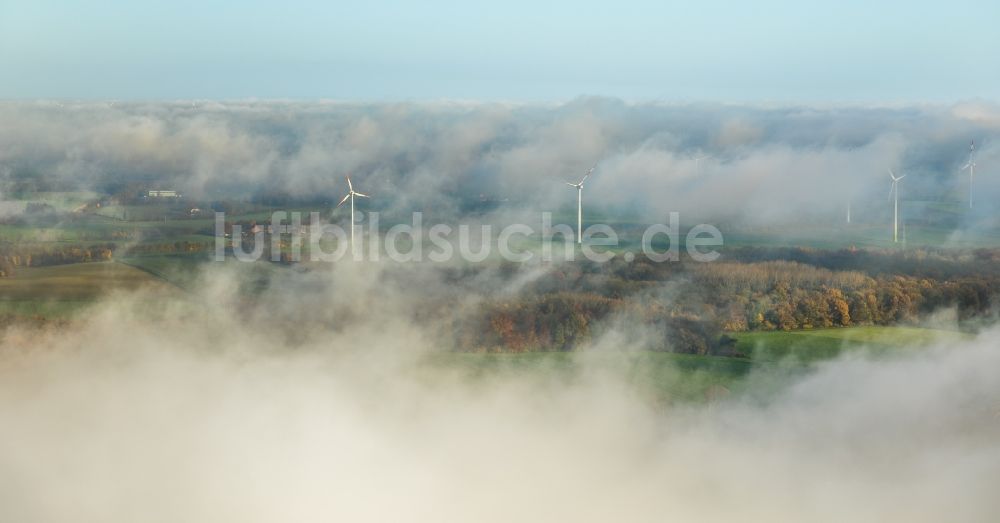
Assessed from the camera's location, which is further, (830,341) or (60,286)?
(60,286)

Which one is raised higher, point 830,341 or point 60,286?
point 60,286

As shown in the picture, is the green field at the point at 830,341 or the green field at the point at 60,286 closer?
the green field at the point at 830,341

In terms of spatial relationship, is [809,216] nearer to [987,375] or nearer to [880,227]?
[880,227]

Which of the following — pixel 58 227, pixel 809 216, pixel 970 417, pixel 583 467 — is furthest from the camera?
pixel 809 216

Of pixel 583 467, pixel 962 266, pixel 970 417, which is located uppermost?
pixel 962 266

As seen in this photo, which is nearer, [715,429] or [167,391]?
[715,429]

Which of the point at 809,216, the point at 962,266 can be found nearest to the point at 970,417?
the point at 962,266

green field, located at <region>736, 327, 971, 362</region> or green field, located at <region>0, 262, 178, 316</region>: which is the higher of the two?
green field, located at <region>0, 262, 178, 316</region>

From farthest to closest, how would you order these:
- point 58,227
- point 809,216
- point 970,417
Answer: point 809,216 < point 58,227 < point 970,417

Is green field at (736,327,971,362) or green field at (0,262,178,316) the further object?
green field at (0,262,178,316)

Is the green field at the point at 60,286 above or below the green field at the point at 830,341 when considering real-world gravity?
above

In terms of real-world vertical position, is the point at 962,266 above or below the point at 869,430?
above
